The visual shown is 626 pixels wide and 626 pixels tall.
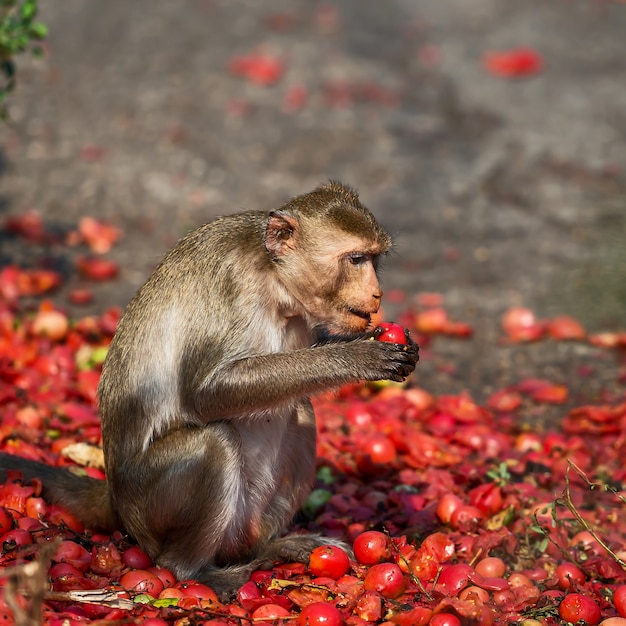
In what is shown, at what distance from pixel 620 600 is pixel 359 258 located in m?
1.92

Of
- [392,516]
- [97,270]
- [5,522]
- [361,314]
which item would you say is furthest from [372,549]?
[97,270]

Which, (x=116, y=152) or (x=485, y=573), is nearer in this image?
(x=485, y=573)

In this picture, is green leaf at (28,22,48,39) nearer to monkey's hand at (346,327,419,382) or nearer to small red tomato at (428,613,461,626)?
monkey's hand at (346,327,419,382)

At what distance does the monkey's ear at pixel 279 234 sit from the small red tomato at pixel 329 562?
1415 mm

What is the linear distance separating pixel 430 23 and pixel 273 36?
2.53 m

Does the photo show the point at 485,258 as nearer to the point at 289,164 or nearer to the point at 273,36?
the point at 289,164

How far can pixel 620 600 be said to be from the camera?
4.28 m

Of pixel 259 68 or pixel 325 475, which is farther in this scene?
pixel 259 68

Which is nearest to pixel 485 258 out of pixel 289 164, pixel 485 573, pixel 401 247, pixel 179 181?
pixel 401 247

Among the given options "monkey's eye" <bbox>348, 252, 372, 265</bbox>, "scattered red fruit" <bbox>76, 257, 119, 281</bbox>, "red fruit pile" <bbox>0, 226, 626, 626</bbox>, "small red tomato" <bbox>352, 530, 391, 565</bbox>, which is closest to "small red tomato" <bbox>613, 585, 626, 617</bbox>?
"red fruit pile" <bbox>0, 226, 626, 626</bbox>

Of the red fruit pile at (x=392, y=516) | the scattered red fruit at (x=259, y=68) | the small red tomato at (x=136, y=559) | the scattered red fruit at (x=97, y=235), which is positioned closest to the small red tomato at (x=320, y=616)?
the red fruit pile at (x=392, y=516)

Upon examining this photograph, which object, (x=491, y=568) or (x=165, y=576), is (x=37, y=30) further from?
(x=491, y=568)

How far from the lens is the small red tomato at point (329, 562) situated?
4520 millimetres

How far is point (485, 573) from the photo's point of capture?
4.64 metres
